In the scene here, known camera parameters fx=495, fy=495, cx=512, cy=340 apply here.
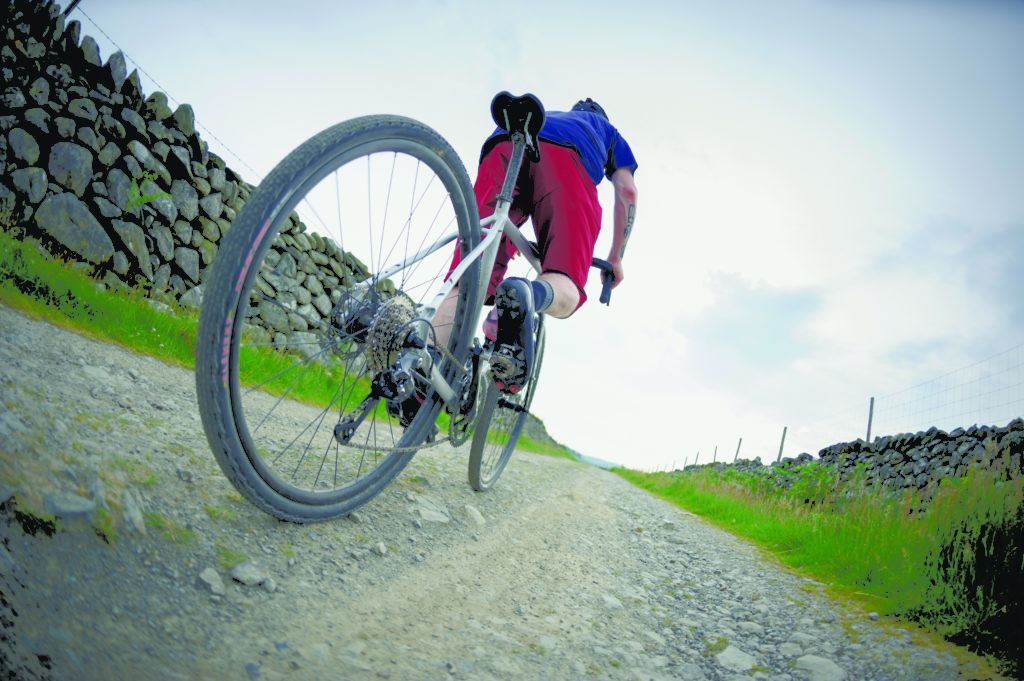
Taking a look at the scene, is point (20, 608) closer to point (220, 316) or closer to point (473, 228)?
point (220, 316)

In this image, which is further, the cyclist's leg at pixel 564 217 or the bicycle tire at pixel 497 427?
the bicycle tire at pixel 497 427

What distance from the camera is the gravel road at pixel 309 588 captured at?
93 cm

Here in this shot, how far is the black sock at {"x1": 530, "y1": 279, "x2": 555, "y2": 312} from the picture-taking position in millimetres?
2146

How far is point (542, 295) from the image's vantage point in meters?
2.16

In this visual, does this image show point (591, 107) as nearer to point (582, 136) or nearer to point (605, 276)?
point (582, 136)

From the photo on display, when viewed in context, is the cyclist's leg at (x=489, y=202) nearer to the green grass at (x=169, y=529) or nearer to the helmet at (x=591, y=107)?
the helmet at (x=591, y=107)

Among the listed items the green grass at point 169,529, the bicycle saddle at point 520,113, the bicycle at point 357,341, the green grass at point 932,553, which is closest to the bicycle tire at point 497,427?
the bicycle at point 357,341

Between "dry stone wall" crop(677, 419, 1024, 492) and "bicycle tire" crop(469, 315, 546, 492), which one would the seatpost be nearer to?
"bicycle tire" crop(469, 315, 546, 492)

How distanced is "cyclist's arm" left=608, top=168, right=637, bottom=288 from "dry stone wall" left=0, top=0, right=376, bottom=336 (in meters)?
3.06

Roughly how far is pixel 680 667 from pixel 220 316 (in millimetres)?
1567

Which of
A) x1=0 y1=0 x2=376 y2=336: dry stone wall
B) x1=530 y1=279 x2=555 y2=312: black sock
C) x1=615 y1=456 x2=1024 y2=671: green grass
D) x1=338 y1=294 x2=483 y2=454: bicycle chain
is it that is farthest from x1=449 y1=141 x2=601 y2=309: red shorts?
x1=0 y1=0 x2=376 y2=336: dry stone wall

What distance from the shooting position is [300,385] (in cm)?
472

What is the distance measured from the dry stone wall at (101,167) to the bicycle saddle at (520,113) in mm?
3429

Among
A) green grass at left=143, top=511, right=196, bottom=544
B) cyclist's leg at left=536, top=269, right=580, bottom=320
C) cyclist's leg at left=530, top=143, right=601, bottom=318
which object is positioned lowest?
green grass at left=143, top=511, right=196, bottom=544
